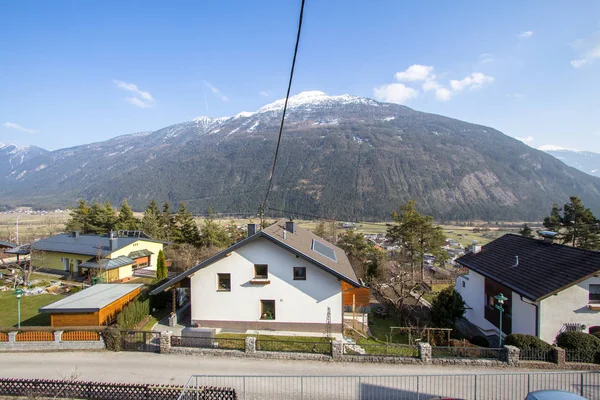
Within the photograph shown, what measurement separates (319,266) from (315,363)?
5.59 metres

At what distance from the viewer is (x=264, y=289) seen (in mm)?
18766

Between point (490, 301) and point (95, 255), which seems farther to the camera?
point (95, 255)

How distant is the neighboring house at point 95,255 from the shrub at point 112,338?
60.2 ft

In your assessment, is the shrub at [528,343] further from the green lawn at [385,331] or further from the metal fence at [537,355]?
the green lawn at [385,331]

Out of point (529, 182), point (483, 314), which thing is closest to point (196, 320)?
point (483, 314)

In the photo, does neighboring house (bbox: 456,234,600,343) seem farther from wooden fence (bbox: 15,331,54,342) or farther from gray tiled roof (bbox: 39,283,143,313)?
wooden fence (bbox: 15,331,54,342)

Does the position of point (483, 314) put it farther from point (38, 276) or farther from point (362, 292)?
point (38, 276)

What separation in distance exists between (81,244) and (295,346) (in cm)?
3225

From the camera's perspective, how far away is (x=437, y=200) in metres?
163

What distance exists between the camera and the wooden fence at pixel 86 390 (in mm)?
10906

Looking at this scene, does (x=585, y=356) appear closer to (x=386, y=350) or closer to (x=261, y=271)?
(x=386, y=350)

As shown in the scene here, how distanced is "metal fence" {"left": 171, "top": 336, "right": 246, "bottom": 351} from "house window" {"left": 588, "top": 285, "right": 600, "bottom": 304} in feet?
55.7

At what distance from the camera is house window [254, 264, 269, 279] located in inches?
744

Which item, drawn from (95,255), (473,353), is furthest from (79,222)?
(473,353)
